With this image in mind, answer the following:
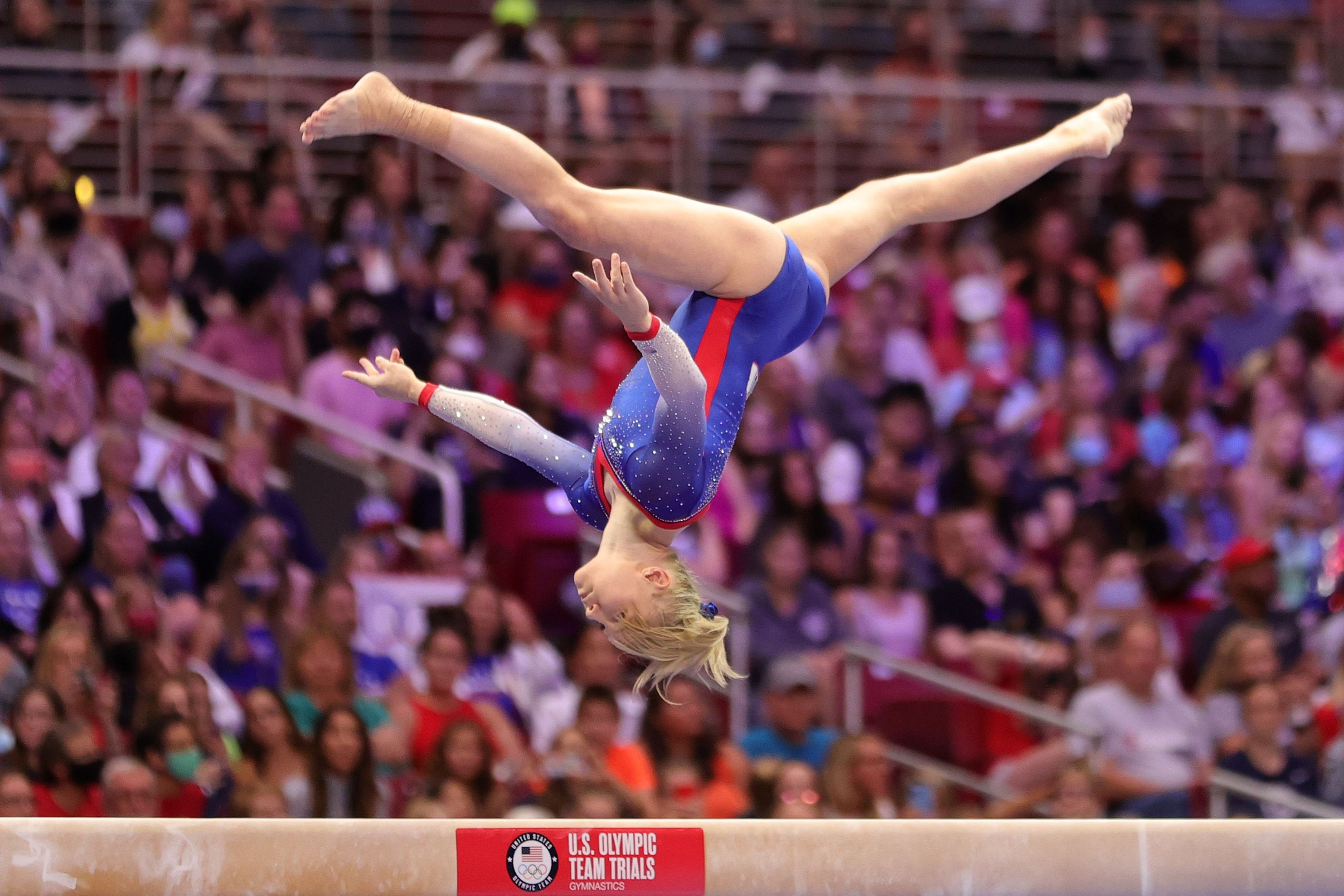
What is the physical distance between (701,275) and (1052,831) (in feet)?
5.61

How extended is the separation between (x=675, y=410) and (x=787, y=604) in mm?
3633

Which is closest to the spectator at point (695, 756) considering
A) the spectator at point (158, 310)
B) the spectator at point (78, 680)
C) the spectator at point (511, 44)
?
the spectator at point (78, 680)

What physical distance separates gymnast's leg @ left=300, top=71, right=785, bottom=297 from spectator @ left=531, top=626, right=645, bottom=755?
8.70 feet

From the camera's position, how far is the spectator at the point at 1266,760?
7172 mm

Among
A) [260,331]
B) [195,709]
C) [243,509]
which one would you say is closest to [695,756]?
[195,709]

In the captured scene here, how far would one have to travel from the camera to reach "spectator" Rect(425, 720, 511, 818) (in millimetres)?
6238

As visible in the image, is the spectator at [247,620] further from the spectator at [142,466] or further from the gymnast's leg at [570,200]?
the gymnast's leg at [570,200]

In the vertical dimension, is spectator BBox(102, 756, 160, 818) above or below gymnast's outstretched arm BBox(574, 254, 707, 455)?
below

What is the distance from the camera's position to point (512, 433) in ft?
16.3

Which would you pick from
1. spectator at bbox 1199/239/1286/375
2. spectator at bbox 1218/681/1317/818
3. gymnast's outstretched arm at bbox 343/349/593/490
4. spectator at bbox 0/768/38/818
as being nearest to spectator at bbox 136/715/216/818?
spectator at bbox 0/768/38/818

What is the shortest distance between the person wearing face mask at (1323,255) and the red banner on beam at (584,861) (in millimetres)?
7407

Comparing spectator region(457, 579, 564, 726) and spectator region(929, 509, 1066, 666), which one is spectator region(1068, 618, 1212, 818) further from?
spectator region(457, 579, 564, 726)

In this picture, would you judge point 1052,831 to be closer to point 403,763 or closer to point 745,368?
point 745,368

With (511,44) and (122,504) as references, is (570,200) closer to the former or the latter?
(122,504)
